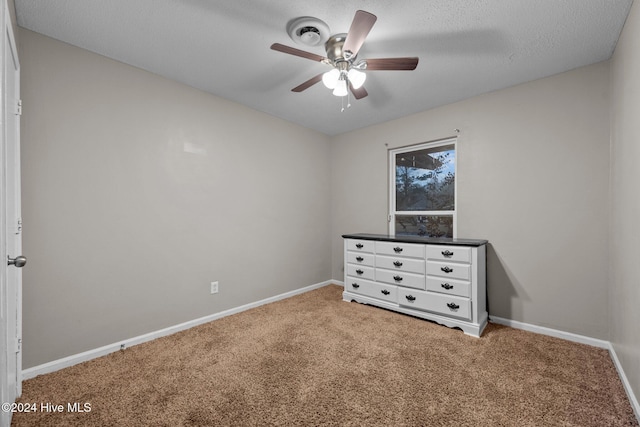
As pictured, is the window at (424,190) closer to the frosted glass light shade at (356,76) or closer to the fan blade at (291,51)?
the frosted glass light shade at (356,76)

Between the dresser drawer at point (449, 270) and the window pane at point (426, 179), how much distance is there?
796mm

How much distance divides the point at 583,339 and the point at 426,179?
6.81 ft

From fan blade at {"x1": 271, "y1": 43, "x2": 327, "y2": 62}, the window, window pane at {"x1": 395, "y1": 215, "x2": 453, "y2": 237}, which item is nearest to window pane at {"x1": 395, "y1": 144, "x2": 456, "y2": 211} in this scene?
the window

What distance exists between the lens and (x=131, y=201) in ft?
7.73

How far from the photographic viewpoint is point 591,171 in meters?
2.35

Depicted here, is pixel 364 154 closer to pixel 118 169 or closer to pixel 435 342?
pixel 435 342

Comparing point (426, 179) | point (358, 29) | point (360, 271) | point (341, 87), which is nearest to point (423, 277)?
point (360, 271)

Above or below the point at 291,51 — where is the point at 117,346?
below

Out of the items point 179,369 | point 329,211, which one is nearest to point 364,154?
point 329,211

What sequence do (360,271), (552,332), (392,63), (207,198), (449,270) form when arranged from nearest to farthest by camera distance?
1. (392,63)
2. (552,332)
3. (449,270)
4. (207,198)
5. (360,271)

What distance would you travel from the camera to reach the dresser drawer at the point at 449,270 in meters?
2.63

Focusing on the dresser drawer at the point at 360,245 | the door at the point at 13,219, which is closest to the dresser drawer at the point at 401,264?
the dresser drawer at the point at 360,245

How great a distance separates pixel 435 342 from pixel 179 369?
2.04 meters

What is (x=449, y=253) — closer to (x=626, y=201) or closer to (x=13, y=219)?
(x=626, y=201)
